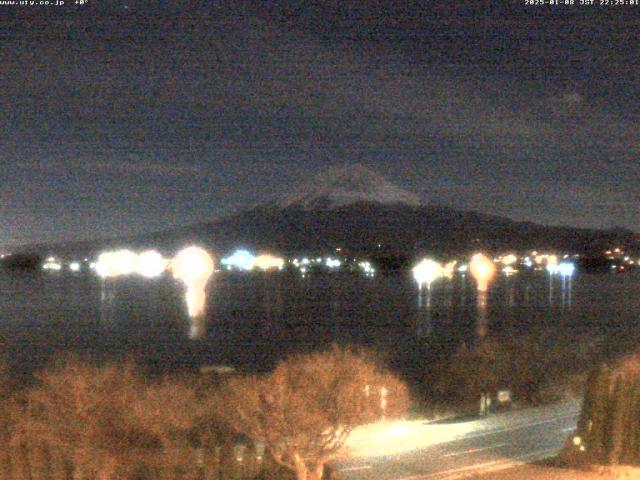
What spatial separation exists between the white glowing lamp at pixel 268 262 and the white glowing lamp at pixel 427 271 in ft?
39.3

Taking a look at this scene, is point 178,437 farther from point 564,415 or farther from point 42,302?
point 42,302

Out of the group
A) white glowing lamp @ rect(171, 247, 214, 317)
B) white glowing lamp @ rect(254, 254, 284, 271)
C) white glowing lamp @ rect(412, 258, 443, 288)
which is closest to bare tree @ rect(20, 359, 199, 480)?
white glowing lamp @ rect(171, 247, 214, 317)

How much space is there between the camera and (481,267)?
83.3 m

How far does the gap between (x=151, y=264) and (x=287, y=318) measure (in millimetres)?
44096

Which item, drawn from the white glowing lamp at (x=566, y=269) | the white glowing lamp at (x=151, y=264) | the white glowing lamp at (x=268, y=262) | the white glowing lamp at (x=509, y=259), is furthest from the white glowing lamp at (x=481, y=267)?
the white glowing lamp at (x=151, y=264)

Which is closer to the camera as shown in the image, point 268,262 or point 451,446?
point 451,446

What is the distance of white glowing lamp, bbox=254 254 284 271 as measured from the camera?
8269 centimetres

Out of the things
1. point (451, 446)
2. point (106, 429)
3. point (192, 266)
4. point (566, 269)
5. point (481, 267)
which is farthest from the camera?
point (566, 269)

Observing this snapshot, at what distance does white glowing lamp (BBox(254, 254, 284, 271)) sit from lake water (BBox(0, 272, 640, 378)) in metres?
7.41

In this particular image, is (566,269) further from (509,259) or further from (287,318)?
(287,318)

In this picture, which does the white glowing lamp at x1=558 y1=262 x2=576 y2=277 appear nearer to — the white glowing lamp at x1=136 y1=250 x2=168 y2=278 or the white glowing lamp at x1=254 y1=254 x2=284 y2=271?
the white glowing lamp at x1=254 y1=254 x2=284 y2=271

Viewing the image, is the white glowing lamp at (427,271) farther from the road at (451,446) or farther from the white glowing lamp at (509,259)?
the road at (451,446)

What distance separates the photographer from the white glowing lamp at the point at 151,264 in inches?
3344

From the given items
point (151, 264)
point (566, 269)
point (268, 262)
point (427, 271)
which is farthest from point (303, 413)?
point (566, 269)
